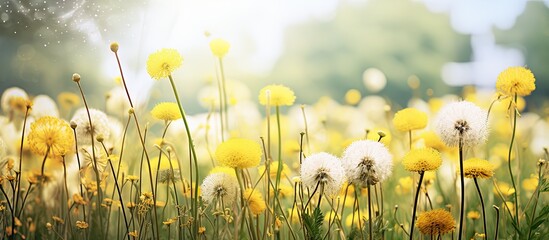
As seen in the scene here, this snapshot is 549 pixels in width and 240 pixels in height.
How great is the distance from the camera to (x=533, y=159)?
7.34 ft

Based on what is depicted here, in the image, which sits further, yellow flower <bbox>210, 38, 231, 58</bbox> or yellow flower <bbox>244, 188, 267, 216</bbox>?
yellow flower <bbox>210, 38, 231, 58</bbox>

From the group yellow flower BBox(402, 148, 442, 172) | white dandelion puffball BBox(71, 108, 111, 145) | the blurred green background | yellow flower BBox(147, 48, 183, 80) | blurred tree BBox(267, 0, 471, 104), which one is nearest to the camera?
yellow flower BBox(402, 148, 442, 172)

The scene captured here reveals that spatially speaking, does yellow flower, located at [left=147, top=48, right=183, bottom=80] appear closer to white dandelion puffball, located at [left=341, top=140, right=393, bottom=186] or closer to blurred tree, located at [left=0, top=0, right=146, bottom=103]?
white dandelion puffball, located at [left=341, top=140, right=393, bottom=186]

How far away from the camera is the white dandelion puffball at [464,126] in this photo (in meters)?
0.87

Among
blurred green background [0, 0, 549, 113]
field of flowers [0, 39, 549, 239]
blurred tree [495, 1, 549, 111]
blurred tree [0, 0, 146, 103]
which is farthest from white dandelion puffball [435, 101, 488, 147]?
blurred tree [495, 1, 549, 111]

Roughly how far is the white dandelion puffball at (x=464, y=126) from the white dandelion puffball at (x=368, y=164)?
86 mm

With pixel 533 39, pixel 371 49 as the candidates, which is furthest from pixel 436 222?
pixel 533 39

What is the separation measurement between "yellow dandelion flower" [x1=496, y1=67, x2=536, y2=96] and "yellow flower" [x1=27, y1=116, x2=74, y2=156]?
2.25ft

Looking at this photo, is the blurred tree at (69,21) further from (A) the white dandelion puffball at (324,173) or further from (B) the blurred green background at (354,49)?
(B) the blurred green background at (354,49)

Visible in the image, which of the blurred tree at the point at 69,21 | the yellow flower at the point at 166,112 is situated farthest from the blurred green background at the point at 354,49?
the yellow flower at the point at 166,112

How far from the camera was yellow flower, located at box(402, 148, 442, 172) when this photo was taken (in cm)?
86

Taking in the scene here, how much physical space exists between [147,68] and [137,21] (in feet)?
2.97

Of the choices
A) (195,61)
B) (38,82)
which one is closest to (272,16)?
(195,61)

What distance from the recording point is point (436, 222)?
910mm
